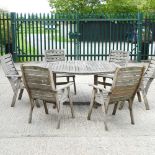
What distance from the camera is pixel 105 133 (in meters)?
5.61

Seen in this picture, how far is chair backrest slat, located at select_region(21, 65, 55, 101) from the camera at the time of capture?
577 cm

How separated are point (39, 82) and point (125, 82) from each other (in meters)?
1.40

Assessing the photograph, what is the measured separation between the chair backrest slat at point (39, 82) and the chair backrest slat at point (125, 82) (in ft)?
3.29

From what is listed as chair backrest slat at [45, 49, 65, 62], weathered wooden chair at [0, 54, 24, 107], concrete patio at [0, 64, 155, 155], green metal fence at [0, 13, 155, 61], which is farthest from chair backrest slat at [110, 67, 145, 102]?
green metal fence at [0, 13, 155, 61]

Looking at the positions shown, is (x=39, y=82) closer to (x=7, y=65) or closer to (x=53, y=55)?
(x=7, y=65)

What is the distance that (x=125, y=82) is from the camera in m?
5.82

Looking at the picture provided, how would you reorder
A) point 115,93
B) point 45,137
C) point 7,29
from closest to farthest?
point 45,137, point 115,93, point 7,29

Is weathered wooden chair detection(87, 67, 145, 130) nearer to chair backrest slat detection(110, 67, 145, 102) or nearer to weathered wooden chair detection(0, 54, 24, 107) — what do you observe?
chair backrest slat detection(110, 67, 145, 102)

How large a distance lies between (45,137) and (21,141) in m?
0.38

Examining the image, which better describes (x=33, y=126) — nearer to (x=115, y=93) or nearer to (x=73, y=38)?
(x=115, y=93)

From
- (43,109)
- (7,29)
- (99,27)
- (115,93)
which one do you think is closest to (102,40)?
(99,27)

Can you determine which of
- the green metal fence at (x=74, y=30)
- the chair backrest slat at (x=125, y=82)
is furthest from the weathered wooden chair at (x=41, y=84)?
the green metal fence at (x=74, y=30)

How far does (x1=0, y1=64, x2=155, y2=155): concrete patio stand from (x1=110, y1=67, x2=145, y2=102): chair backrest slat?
1.71 ft

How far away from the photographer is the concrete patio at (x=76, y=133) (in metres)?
4.97
